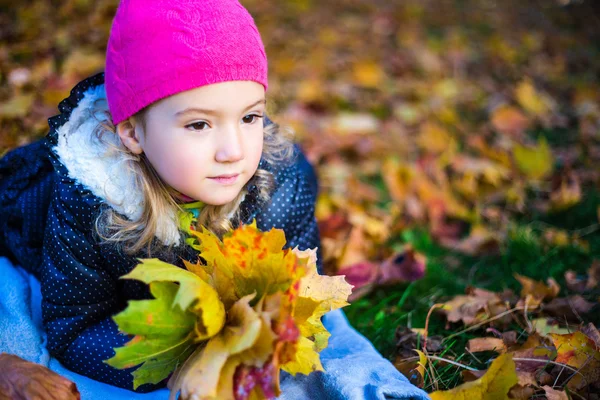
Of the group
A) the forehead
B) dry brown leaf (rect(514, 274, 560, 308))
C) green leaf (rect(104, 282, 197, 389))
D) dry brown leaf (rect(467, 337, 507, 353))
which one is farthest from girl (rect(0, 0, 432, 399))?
dry brown leaf (rect(514, 274, 560, 308))

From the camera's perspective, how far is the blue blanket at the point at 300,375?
1.47 meters

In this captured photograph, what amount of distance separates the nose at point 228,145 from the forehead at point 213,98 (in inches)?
2.3

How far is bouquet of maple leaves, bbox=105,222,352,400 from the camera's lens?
1.10 meters

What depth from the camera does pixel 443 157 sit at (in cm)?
290

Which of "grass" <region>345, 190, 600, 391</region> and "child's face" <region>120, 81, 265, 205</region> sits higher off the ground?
"child's face" <region>120, 81, 265, 205</region>

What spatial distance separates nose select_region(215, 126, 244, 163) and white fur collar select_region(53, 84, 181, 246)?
1.03 ft

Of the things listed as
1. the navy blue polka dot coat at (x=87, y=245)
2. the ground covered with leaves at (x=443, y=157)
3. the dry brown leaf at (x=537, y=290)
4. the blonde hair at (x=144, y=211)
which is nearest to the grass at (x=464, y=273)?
the ground covered with leaves at (x=443, y=157)

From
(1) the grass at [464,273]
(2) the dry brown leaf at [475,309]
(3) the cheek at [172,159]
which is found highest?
(3) the cheek at [172,159]

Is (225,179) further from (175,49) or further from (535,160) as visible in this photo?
(535,160)

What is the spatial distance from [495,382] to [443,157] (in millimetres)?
1729

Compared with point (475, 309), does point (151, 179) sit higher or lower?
higher

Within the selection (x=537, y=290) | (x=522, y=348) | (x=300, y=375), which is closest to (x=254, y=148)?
(x=300, y=375)

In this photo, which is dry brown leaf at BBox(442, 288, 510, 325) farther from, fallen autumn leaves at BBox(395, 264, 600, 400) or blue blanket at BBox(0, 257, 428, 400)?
blue blanket at BBox(0, 257, 428, 400)

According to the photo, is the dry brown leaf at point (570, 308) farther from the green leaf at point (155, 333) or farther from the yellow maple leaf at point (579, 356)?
the green leaf at point (155, 333)
